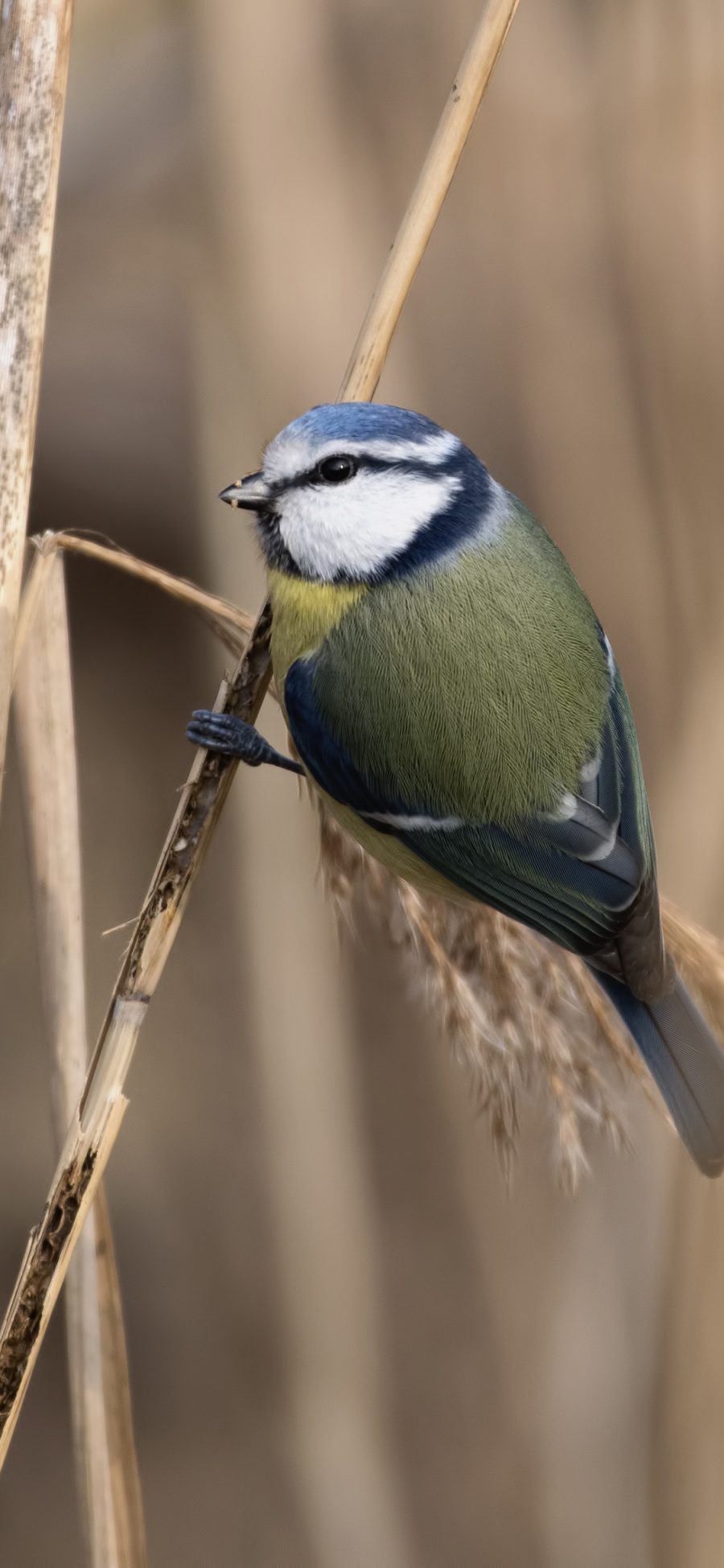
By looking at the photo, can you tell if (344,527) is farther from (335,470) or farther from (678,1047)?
(678,1047)

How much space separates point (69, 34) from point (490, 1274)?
4.43 feet

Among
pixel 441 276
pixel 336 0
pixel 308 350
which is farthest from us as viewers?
pixel 441 276

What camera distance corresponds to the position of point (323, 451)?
115 cm

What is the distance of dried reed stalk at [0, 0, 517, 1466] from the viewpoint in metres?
0.85

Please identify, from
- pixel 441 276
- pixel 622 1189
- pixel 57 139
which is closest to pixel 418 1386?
pixel 622 1189

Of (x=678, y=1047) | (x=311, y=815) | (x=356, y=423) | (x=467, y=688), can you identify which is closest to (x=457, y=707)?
(x=467, y=688)

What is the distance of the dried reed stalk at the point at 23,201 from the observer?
843 millimetres

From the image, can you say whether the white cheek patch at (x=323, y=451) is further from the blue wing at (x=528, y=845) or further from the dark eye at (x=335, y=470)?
the blue wing at (x=528, y=845)

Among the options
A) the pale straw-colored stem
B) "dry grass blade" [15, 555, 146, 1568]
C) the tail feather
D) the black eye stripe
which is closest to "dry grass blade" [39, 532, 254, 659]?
"dry grass blade" [15, 555, 146, 1568]

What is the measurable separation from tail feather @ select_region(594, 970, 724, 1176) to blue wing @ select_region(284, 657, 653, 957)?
77 mm

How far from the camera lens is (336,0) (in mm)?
1593

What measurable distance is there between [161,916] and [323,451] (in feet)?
1.51

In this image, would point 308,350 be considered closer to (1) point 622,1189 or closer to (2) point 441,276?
(2) point 441,276

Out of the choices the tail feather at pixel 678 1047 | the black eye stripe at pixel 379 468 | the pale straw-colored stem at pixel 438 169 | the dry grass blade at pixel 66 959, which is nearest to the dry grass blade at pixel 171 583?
the dry grass blade at pixel 66 959
